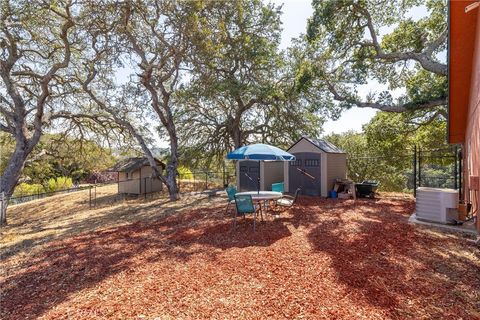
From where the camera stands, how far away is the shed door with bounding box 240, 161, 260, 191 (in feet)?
43.6

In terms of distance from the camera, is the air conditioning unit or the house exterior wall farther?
the house exterior wall

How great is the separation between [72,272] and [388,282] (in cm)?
524

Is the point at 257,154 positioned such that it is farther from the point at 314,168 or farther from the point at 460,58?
the point at 460,58

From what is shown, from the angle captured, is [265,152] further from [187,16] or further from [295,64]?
[295,64]

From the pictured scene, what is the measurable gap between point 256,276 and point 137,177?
655 inches

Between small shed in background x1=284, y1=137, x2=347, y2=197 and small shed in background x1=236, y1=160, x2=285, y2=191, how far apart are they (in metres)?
1.09

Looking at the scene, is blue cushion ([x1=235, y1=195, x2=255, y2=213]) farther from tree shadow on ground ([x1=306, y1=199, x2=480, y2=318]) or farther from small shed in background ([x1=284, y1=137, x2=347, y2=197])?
small shed in background ([x1=284, y1=137, x2=347, y2=197])

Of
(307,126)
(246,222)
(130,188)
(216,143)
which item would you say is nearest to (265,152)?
(246,222)

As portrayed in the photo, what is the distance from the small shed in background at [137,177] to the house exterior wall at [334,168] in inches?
493

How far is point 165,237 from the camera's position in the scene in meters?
6.23

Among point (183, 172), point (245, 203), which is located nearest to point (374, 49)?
point (245, 203)

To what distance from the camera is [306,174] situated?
1178 centimetres

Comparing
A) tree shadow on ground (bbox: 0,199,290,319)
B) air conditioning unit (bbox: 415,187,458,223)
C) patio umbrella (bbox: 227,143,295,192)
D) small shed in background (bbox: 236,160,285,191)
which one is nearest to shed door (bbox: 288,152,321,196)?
small shed in background (bbox: 236,160,285,191)

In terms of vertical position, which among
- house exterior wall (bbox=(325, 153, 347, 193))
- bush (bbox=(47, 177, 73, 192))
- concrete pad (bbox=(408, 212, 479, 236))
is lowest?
bush (bbox=(47, 177, 73, 192))
